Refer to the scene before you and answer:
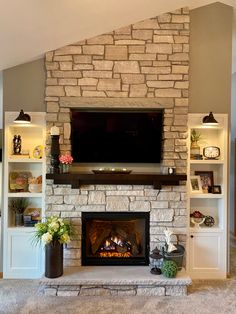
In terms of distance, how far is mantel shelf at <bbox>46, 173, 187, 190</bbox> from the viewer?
375 cm

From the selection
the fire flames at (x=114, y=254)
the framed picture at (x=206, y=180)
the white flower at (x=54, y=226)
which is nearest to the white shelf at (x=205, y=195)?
the framed picture at (x=206, y=180)

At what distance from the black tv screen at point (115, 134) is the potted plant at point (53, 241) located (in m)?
0.93

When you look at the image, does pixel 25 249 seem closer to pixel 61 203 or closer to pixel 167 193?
pixel 61 203

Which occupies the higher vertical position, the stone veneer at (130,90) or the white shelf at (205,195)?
the stone veneer at (130,90)

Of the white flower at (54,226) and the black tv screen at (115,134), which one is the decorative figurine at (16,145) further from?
the white flower at (54,226)

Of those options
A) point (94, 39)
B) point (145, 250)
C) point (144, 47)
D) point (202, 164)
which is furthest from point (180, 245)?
point (94, 39)

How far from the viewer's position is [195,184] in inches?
163

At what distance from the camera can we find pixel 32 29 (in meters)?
3.24

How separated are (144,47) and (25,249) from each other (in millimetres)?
3078

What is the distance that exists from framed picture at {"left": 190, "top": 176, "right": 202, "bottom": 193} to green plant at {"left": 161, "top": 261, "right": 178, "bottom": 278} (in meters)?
1.06

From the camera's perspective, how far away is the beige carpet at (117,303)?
313 centimetres

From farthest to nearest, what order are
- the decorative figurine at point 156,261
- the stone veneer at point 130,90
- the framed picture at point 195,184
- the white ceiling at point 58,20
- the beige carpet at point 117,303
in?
1. the framed picture at point 195,184
2. the stone veneer at point 130,90
3. the decorative figurine at point 156,261
4. the beige carpet at point 117,303
5. the white ceiling at point 58,20

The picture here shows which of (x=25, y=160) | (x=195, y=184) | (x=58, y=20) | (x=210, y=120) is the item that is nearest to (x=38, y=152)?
(x=25, y=160)

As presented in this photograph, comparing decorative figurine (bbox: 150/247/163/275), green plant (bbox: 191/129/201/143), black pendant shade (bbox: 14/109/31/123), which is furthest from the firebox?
black pendant shade (bbox: 14/109/31/123)
